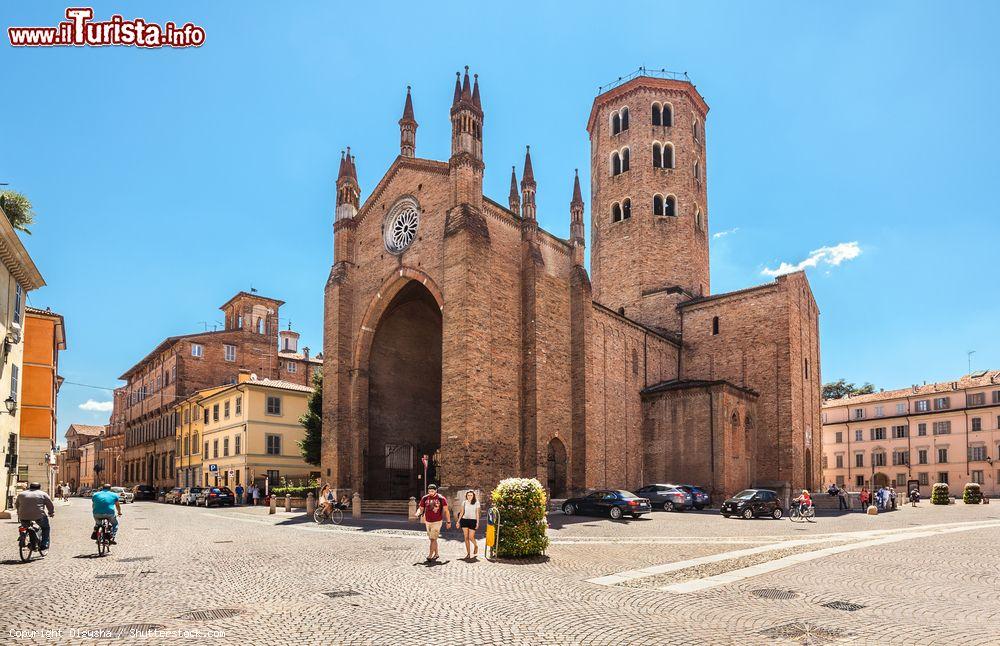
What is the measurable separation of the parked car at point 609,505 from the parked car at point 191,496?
23.6m

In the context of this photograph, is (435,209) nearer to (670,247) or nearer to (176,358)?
(670,247)

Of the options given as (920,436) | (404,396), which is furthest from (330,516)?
(920,436)

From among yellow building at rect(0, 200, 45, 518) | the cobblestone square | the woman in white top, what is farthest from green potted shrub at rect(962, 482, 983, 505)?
yellow building at rect(0, 200, 45, 518)

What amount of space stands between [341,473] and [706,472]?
18476 mm

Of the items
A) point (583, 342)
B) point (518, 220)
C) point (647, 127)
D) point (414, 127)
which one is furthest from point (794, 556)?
point (647, 127)

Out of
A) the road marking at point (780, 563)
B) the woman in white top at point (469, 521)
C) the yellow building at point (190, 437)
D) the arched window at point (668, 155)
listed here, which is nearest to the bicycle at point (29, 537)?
the woman in white top at point (469, 521)

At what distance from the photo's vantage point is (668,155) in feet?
152

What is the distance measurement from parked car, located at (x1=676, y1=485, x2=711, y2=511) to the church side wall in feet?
12.5

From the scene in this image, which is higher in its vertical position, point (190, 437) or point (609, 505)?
point (190, 437)

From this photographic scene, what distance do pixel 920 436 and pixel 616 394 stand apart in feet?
133

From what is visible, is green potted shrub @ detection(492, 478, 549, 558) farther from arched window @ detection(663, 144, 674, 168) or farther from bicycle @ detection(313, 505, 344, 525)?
arched window @ detection(663, 144, 674, 168)

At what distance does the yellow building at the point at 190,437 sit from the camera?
4931 cm

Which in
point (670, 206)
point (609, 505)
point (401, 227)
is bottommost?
point (609, 505)

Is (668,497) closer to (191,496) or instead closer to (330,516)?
(330,516)
